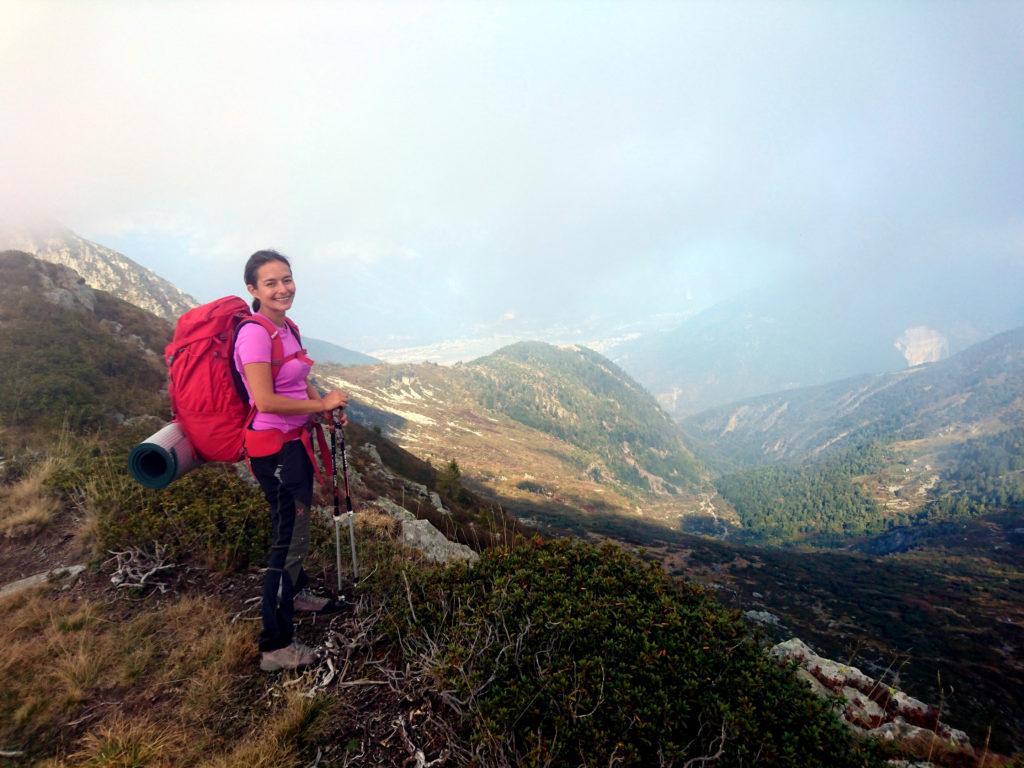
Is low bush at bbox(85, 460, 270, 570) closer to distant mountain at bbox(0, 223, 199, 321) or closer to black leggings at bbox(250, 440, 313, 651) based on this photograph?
black leggings at bbox(250, 440, 313, 651)

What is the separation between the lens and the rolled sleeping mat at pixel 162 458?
4.09 meters

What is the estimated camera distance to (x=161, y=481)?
166 inches

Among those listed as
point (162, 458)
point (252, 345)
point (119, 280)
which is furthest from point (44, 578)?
point (119, 280)

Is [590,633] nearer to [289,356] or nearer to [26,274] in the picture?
[289,356]

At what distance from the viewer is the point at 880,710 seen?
7.07 meters

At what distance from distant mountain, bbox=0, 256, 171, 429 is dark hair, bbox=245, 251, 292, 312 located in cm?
1168

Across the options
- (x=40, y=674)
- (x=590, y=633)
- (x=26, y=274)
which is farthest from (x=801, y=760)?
(x=26, y=274)

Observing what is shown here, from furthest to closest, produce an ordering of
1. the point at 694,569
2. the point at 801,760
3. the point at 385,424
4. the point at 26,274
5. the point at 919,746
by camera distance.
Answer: the point at 385,424 < the point at 694,569 < the point at 26,274 < the point at 919,746 < the point at 801,760

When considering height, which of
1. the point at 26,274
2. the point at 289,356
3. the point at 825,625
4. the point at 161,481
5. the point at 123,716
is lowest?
the point at 825,625

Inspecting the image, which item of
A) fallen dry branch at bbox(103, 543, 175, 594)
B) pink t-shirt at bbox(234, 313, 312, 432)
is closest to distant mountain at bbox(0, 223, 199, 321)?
fallen dry branch at bbox(103, 543, 175, 594)

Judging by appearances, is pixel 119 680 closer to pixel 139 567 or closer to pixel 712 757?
pixel 139 567

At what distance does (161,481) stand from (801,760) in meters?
6.28

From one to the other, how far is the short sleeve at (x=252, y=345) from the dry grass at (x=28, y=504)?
21.7 ft

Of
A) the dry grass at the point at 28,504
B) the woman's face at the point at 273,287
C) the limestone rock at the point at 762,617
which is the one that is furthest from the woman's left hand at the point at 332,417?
the limestone rock at the point at 762,617
